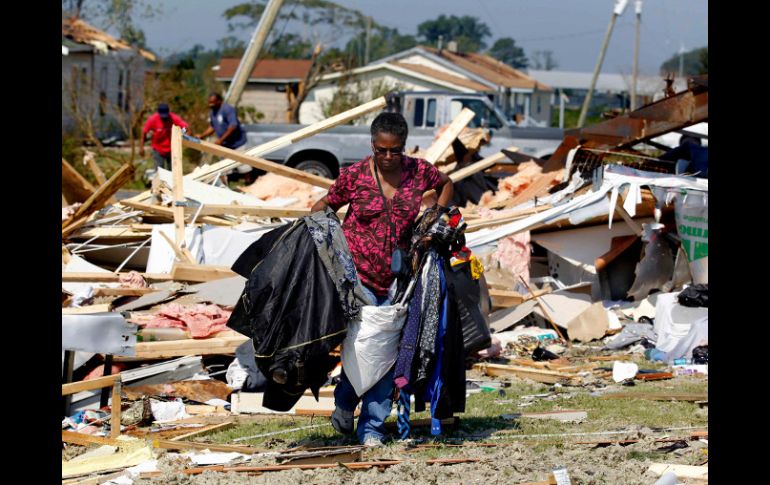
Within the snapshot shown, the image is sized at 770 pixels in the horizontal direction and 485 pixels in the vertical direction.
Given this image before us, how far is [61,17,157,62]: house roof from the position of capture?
129ft

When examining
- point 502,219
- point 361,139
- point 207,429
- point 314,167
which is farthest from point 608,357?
point 361,139

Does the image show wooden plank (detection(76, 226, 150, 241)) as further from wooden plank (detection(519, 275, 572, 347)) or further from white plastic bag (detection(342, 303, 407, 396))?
white plastic bag (detection(342, 303, 407, 396))

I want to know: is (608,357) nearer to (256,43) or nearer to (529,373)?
(529,373)

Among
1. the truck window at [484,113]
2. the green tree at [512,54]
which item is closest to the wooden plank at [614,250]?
the truck window at [484,113]

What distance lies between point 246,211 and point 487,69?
60.6m

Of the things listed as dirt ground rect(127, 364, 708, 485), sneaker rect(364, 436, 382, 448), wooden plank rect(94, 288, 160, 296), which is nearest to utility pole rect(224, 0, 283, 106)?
wooden plank rect(94, 288, 160, 296)

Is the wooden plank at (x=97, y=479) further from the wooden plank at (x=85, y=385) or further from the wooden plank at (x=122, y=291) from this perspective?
the wooden plank at (x=122, y=291)

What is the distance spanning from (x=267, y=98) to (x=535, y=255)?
48.8 m

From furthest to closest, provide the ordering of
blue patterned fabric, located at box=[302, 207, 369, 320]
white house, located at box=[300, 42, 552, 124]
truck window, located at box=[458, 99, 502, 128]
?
white house, located at box=[300, 42, 552, 124]
truck window, located at box=[458, 99, 502, 128]
blue patterned fabric, located at box=[302, 207, 369, 320]

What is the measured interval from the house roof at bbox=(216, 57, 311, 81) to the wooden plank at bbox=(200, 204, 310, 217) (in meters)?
46.1

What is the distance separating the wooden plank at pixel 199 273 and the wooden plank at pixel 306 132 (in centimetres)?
220
